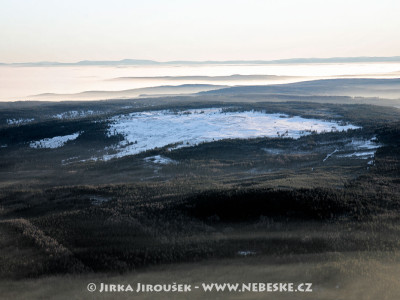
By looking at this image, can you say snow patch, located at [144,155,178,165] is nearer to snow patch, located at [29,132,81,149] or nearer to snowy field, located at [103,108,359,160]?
snowy field, located at [103,108,359,160]

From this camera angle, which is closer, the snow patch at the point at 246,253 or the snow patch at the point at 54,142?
the snow patch at the point at 246,253

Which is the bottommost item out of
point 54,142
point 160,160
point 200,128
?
point 160,160

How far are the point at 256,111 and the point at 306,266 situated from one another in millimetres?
84987

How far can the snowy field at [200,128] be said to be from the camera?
205ft

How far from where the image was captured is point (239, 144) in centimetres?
5394

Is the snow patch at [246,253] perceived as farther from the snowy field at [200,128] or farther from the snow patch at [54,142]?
the snow patch at [54,142]

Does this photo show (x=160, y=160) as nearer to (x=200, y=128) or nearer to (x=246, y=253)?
(x=200, y=128)

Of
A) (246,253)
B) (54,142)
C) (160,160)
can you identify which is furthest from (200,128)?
(246,253)

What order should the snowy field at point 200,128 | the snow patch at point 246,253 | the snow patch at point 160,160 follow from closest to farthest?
the snow patch at point 246,253
the snow patch at point 160,160
the snowy field at point 200,128

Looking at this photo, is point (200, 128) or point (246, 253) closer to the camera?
point (246, 253)

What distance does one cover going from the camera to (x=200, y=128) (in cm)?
7312

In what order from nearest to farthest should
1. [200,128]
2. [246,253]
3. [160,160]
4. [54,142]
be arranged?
[246,253] < [160,160] < [200,128] < [54,142]

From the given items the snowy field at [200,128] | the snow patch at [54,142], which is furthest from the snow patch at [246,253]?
the snow patch at [54,142]

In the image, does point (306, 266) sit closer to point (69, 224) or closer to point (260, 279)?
point (260, 279)
